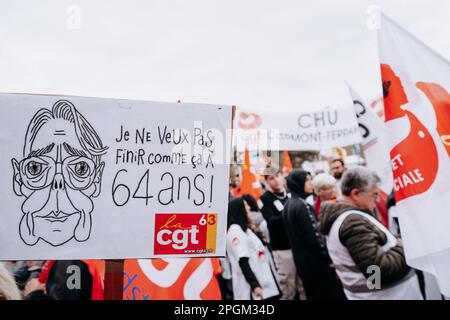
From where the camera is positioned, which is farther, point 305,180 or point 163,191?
point 305,180

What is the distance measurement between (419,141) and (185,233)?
144 centimetres

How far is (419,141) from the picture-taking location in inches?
98.0

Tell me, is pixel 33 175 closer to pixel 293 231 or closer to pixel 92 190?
pixel 92 190

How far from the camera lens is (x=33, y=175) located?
6.81 ft

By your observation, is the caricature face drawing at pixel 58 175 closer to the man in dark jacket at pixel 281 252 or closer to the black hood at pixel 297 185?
the black hood at pixel 297 185

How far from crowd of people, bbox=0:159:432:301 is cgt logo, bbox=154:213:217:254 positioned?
0.69 m

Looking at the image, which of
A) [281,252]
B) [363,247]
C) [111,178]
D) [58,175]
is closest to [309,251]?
[281,252]

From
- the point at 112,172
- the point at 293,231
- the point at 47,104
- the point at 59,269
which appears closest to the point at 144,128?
the point at 112,172

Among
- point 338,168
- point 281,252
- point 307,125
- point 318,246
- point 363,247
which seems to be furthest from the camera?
point 307,125

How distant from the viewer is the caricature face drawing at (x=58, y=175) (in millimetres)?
2062

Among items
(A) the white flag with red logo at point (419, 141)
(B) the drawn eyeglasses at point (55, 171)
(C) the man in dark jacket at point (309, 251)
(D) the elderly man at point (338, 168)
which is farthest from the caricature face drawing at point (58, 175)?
(D) the elderly man at point (338, 168)

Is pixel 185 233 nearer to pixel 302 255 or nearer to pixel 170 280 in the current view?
pixel 170 280

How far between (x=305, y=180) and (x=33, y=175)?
9.66ft

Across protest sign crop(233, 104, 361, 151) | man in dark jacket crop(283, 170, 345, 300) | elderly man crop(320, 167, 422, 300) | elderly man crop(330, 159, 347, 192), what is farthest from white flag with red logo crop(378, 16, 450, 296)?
protest sign crop(233, 104, 361, 151)
